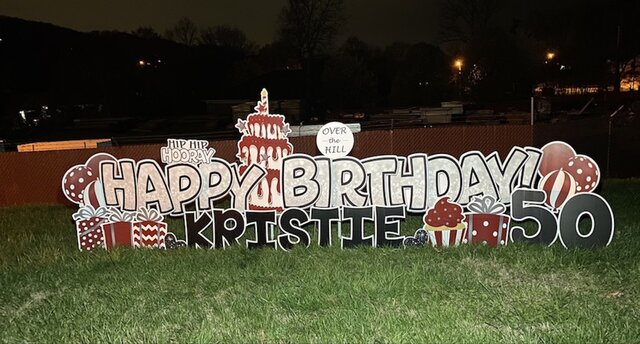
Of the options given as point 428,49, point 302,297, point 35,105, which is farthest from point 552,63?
point 302,297

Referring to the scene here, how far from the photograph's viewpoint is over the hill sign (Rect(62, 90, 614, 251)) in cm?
647

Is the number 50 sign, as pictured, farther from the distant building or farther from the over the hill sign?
the distant building

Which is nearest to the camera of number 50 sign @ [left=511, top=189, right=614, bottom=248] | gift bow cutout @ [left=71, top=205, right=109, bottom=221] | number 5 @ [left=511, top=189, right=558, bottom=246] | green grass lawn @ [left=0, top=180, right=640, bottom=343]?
green grass lawn @ [left=0, top=180, right=640, bottom=343]

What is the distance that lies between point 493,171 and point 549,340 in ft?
10.1

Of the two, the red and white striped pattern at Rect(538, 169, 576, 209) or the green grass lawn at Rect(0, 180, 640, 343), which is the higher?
the red and white striped pattern at Rect(538, 169, 576, 209)

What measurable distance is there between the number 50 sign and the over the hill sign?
13 millimetres

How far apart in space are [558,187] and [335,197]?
2815 mm

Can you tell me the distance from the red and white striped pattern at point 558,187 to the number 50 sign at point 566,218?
79 millimetres

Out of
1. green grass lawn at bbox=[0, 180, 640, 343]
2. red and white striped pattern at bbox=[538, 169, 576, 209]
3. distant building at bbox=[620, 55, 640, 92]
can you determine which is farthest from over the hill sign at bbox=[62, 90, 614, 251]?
distant building at bbox=[620, 55, 640, 92]

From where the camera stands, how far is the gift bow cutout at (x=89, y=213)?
677 centimetres

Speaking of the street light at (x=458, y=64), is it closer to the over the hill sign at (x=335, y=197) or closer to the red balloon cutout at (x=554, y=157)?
the red balloon cutout at (x=554, y=157)

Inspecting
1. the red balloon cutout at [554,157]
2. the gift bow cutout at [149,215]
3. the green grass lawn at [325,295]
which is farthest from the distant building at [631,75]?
the gift bow cutout at [149,215]

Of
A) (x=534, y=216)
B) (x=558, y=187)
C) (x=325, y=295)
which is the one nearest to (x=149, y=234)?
(x=325, y=295)

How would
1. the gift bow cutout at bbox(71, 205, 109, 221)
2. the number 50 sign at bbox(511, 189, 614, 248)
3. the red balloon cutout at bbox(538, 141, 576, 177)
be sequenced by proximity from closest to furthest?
the number 50 sign at bbox(511, 189, 614, 248) < the red balloon cutout at bbox(538, 141, 576, 177) < the gift bow cutout at bbox(71, 205, 109, 221)
